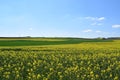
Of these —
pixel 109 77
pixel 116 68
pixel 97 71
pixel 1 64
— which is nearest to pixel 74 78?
pixel 109 77

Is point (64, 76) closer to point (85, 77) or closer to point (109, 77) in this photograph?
point (85, 77)

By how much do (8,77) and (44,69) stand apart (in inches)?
149

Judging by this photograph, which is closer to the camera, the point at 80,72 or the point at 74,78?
the point at 74,78

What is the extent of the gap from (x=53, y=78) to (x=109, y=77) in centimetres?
296

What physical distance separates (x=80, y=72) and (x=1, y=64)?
8601mm

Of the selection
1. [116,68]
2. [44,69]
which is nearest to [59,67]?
[44,69]

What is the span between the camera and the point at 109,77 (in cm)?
1606

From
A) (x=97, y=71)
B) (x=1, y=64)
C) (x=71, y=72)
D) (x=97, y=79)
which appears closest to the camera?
(x=97, y=79)

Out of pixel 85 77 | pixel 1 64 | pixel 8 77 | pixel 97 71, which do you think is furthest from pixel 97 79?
pixel 1 64

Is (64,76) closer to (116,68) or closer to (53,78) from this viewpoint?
(53,78)

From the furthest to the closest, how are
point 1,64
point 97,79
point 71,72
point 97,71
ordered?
point 1,64, point 97,71, point 71,72, point 97,79

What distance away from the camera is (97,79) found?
15273 mm

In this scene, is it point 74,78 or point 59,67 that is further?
point 59,67

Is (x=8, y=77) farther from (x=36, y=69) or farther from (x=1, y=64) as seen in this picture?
(x=1, y=64)
